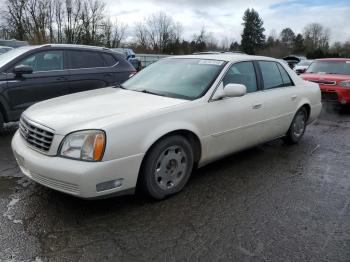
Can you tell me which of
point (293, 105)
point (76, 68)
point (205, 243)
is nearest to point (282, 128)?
point (293, 105)

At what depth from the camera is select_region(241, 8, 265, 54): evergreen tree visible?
69500mm

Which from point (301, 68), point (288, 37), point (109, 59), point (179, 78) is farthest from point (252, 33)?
point (179, 78)

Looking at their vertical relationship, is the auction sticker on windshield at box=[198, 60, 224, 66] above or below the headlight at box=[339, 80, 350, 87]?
above

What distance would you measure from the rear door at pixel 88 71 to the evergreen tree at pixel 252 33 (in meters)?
65.1

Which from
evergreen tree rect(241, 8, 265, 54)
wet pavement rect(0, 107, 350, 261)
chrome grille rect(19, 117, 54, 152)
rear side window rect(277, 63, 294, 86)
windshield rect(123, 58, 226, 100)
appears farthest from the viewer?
evergreen tree rect(241, 8, 265, 54)

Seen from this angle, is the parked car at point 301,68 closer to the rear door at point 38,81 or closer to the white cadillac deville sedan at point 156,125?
the white cadillac deville sedan at point 156,125

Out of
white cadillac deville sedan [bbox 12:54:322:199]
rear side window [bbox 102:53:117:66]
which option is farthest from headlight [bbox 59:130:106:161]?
rear side window [bbox 102:53:117:66]

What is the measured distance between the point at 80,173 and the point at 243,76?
268 centimetres

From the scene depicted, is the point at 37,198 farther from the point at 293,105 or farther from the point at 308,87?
the point at 308,87

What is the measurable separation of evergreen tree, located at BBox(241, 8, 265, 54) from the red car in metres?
60.4

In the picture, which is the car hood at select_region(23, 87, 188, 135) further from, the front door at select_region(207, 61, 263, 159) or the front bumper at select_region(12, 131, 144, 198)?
the front door at select_region(207, 61, 263, 159)

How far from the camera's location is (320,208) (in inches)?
142

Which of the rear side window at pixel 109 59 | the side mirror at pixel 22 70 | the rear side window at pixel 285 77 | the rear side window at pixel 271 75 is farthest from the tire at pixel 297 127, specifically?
the side mirror at pixel 22 70

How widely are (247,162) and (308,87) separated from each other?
6.48 ft
